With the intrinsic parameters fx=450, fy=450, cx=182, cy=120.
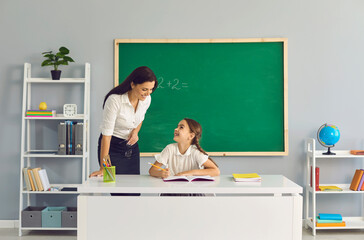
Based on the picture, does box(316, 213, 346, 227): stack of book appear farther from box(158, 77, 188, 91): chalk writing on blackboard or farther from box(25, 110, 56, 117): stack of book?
box(25, 110, 56, 117): stack of book

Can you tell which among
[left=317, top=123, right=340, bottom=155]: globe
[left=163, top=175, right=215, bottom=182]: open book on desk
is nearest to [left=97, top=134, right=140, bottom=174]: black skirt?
[left=163, top=175, right=215, bottom=182]: open book on desk

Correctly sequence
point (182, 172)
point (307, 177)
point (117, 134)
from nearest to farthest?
point (182, 172) → point (117, 134) → point (307, 177)

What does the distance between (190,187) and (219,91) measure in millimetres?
2060

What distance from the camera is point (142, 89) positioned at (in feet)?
9.56

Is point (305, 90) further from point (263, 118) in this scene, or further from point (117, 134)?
point (117, 134)

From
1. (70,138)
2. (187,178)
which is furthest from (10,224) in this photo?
(187,178)

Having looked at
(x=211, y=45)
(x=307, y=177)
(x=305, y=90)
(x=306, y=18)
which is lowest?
(x=307, y=177)

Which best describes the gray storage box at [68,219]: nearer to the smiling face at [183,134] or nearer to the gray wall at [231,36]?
the gray wall at [231,36]

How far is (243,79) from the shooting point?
172 inches

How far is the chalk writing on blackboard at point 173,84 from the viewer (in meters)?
4.34

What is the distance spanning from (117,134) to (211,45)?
1651 mm

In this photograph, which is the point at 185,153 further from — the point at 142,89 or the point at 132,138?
the point at 142,89

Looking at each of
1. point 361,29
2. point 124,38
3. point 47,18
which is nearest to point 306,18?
point 361,29

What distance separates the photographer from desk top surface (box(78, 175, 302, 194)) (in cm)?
242
